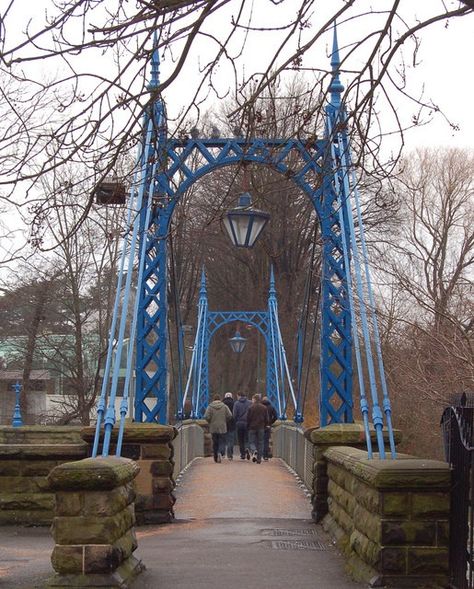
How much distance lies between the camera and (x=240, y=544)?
9.88m

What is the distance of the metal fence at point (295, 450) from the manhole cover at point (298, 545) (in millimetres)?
3999

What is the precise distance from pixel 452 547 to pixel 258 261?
34956 millimetres

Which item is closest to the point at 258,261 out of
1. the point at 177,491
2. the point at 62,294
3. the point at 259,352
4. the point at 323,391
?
the point at 259,352

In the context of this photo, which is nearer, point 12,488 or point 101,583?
point 101,583

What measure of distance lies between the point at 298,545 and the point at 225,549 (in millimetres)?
759

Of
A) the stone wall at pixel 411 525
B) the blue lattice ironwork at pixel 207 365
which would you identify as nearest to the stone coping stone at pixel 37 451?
the stone wall at pixel 411 525

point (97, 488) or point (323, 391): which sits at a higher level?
point (323, 391)

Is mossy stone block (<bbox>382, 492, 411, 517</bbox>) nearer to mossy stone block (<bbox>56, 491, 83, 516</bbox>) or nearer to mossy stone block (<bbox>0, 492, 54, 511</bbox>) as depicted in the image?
mossy stone block (<bbox>56, 491, 83, 516</bbox>)

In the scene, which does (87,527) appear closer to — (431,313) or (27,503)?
(27,503)

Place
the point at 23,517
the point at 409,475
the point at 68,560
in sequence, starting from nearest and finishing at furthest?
the point at 68,560
the point at 409,475
the point at 23,517

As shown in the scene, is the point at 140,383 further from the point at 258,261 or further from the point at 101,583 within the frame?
the point at 258,261

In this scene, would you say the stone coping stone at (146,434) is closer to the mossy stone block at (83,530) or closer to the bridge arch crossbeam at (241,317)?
the mossy stone block at (83,530)

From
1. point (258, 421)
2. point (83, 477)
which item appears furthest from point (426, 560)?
point (258, 421)

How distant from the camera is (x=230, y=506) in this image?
14078mm
